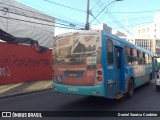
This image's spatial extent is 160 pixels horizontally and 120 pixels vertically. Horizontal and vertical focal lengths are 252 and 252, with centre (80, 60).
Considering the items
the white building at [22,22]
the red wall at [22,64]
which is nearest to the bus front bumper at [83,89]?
the red wall at [22,64]

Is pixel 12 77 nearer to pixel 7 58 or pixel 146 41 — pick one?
pixel 7 58

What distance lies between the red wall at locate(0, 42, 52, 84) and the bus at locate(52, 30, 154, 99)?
26.6 ft

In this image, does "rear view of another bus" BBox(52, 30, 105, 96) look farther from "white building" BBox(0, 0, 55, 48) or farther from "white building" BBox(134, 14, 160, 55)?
"white building" BBox(134, 14, 160, 55)

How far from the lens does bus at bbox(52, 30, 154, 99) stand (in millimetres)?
9008

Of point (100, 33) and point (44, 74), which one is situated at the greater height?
point (100, 33)

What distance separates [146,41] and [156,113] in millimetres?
98648

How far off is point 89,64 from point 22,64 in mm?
11065

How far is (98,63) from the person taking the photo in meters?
9.01

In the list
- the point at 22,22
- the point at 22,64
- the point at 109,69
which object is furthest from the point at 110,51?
the point at 22,22

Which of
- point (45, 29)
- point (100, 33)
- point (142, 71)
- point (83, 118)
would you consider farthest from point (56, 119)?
point (45, 29)

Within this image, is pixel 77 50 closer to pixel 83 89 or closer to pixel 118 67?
pixel 83 89

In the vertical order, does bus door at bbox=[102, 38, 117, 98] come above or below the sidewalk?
above

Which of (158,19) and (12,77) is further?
(158,19)

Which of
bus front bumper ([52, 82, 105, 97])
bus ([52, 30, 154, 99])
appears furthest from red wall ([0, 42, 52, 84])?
bus front bumper ([52, 82, 105, 97])
